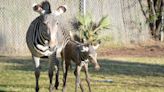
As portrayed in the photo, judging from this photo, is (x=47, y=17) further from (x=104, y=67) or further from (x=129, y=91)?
(x=104, y=67)

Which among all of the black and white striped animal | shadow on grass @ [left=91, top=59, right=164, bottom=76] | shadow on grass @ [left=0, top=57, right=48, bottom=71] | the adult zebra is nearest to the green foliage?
shadow on grass @ [left=91, top=59, right=164, bottom=76]

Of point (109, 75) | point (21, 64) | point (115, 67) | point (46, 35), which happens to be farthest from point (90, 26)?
point (46, 35)

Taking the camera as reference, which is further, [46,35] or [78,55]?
[78,55]

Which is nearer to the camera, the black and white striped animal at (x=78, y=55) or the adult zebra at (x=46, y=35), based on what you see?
the adult zebra at (x=46, y=35)

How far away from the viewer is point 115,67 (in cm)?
1425

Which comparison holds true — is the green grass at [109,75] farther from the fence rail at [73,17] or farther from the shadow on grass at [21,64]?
the fence rail at [73,17]

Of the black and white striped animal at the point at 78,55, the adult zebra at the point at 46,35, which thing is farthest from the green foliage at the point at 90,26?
the adult zebra at the point at 46,35

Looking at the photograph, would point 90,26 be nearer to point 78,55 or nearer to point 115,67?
point 115,67

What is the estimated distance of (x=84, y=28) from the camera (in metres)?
16.2

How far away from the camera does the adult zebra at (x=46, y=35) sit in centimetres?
832

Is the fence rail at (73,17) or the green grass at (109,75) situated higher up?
the fence rail at (73,17)

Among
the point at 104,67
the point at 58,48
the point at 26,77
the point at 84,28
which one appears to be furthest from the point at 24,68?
the point at 58,48

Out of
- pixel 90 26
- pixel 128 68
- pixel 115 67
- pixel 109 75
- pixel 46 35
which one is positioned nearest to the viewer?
pixel 46 35

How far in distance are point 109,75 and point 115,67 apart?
59.7 inches
